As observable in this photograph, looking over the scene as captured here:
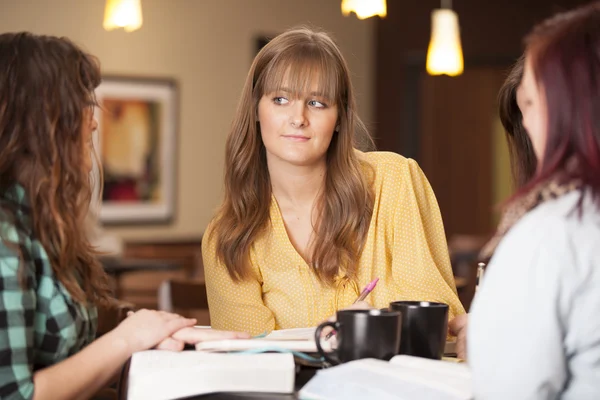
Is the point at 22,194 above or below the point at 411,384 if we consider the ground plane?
above

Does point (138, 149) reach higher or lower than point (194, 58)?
lower

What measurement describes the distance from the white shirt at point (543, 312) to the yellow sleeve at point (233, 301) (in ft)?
3.43

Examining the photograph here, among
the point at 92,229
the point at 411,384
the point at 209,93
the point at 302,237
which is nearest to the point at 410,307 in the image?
the point at 411,384

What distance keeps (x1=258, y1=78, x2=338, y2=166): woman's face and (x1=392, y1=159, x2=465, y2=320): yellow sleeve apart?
25 centimetres

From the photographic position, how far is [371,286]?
6.38 feet

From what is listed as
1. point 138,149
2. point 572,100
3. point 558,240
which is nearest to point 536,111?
point 572,100

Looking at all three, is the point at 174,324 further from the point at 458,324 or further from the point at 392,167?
Result: the point at 392,167

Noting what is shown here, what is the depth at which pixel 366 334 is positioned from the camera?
153 cm

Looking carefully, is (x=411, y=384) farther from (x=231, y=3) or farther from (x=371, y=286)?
(x=231, y=3)

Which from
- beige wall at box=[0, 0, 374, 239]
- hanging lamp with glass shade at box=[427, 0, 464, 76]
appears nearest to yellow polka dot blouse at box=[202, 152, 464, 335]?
hanging lamp with glass shade at box=[427, 0, 464, 76]

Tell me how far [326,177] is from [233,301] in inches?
16.5

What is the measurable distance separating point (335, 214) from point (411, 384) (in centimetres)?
99

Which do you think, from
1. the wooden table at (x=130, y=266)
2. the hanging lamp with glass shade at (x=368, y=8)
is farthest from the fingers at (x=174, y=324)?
the wooden table at (x=130, y=266)

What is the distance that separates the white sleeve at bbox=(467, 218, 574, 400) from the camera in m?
1.21
